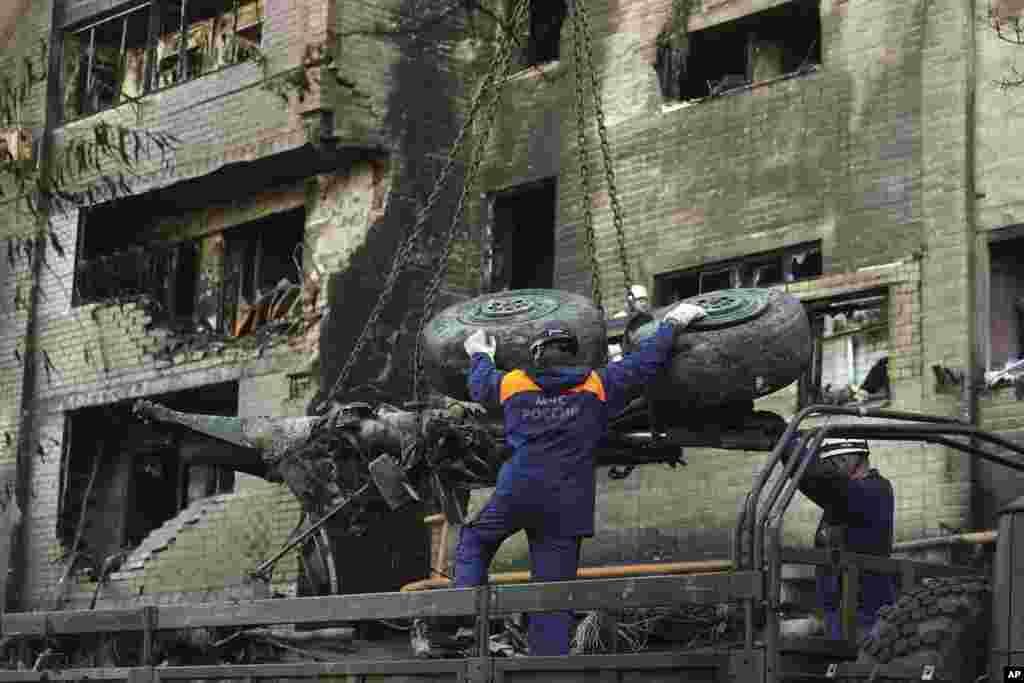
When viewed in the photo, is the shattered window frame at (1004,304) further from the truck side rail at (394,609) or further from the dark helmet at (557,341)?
the truck side rail at (394,609)

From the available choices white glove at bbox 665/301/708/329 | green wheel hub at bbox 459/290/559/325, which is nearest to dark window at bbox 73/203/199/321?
green wheel hub at bbox 459/290/559/325

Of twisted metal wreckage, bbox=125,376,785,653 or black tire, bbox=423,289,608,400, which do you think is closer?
twisted metal wreckage, bbox=125,376,785,653

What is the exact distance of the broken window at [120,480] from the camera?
20906mm

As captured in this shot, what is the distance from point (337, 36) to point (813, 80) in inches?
189

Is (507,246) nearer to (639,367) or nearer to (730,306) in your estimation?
(730,306)

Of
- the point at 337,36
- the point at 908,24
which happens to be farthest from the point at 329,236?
the point at 908,24

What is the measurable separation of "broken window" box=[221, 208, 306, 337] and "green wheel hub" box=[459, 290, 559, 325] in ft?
34.5

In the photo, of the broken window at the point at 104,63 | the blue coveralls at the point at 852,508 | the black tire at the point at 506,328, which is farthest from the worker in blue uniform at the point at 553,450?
the broken window at the point at 104,63

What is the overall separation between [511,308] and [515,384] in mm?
846

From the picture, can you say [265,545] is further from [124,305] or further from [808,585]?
[808,585]

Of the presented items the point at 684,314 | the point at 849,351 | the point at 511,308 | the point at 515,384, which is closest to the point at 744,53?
the point at 849,351

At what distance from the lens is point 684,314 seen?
29.3ft

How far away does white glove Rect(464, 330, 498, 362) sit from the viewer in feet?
30.3

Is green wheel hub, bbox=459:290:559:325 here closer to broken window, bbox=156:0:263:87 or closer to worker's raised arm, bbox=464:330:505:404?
worker's raised arm, bbox=464:330:505:404
